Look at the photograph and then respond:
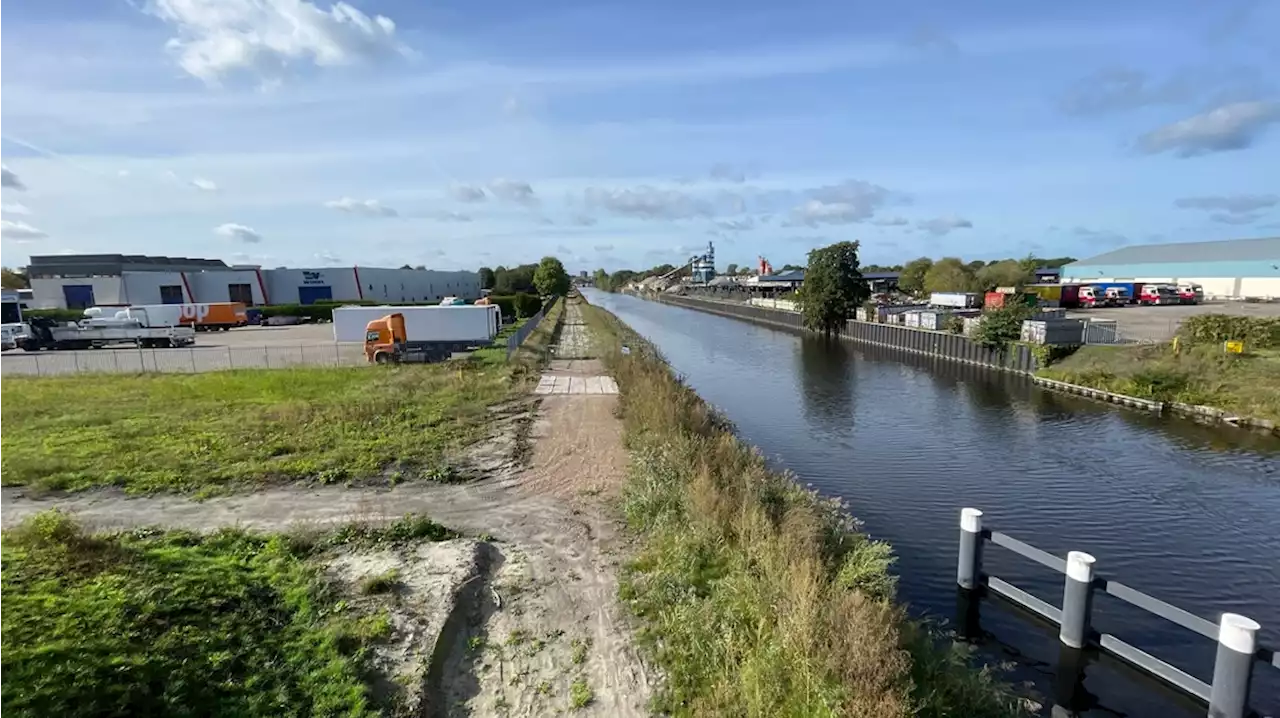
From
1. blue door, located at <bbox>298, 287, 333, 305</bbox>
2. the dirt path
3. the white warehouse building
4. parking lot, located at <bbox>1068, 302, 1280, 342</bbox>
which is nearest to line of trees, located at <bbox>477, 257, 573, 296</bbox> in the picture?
the white warehouse building

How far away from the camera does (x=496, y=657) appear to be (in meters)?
7.28

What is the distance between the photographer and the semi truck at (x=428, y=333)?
1257 inches

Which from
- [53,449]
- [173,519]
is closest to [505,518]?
[173,519]

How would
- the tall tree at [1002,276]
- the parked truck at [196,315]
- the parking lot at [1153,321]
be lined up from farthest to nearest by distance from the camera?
the tall tree at [1002,276], the parked truck at [196,315], the parking lot at [1153,321]

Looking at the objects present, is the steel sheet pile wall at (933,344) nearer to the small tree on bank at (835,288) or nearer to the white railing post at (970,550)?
the small tree on bank at (835,288)

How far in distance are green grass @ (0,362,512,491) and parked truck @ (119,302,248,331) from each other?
24622 millimetres

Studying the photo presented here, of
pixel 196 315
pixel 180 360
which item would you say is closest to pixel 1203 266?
pixel 180 360

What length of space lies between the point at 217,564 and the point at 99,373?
1028 inches

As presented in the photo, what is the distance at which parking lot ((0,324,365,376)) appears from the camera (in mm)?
30859

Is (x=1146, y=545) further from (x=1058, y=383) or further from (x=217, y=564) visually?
(x=1058, y=383)

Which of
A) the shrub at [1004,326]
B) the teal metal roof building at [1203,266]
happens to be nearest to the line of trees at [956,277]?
the teal metal roof building at [1203,266]

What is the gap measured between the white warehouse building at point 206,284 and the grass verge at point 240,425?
1701 inches

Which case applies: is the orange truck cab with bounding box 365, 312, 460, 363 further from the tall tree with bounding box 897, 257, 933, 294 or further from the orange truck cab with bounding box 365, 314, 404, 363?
the tall tree with bounding box 897, 257, 933, 294

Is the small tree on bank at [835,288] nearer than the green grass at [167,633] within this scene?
No
